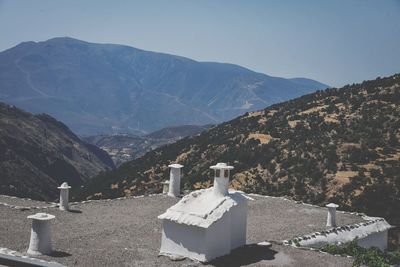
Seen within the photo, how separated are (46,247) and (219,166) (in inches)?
207

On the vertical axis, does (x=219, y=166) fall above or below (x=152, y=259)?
above

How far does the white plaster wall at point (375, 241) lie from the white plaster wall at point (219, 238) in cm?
596

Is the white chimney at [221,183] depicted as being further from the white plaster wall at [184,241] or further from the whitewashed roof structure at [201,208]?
the white plaster wall at [184,241]

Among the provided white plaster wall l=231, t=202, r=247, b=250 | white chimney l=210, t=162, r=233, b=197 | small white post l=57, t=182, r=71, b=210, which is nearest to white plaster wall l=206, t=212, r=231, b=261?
white plaster wall l=231, t=202, r=247, b=250

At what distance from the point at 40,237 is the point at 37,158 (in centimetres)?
6794

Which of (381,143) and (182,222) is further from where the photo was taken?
(381,143)

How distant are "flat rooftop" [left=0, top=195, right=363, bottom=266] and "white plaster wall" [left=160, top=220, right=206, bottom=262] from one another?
0.93 ft

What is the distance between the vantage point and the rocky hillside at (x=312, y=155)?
92.5 feet

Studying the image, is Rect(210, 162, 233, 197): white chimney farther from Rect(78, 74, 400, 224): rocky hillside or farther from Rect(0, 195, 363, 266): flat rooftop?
Rect(78, 74, 400, 224): rocky hillside

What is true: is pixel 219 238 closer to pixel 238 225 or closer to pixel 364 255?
pixel 238 225

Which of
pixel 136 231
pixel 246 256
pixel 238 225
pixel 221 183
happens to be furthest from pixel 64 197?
pixel 246 256

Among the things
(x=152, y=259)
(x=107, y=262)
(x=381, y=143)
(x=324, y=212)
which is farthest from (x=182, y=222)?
(x=381, y=143)

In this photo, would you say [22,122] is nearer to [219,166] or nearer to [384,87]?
[384,87]

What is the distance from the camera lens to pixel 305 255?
49.6 ft
